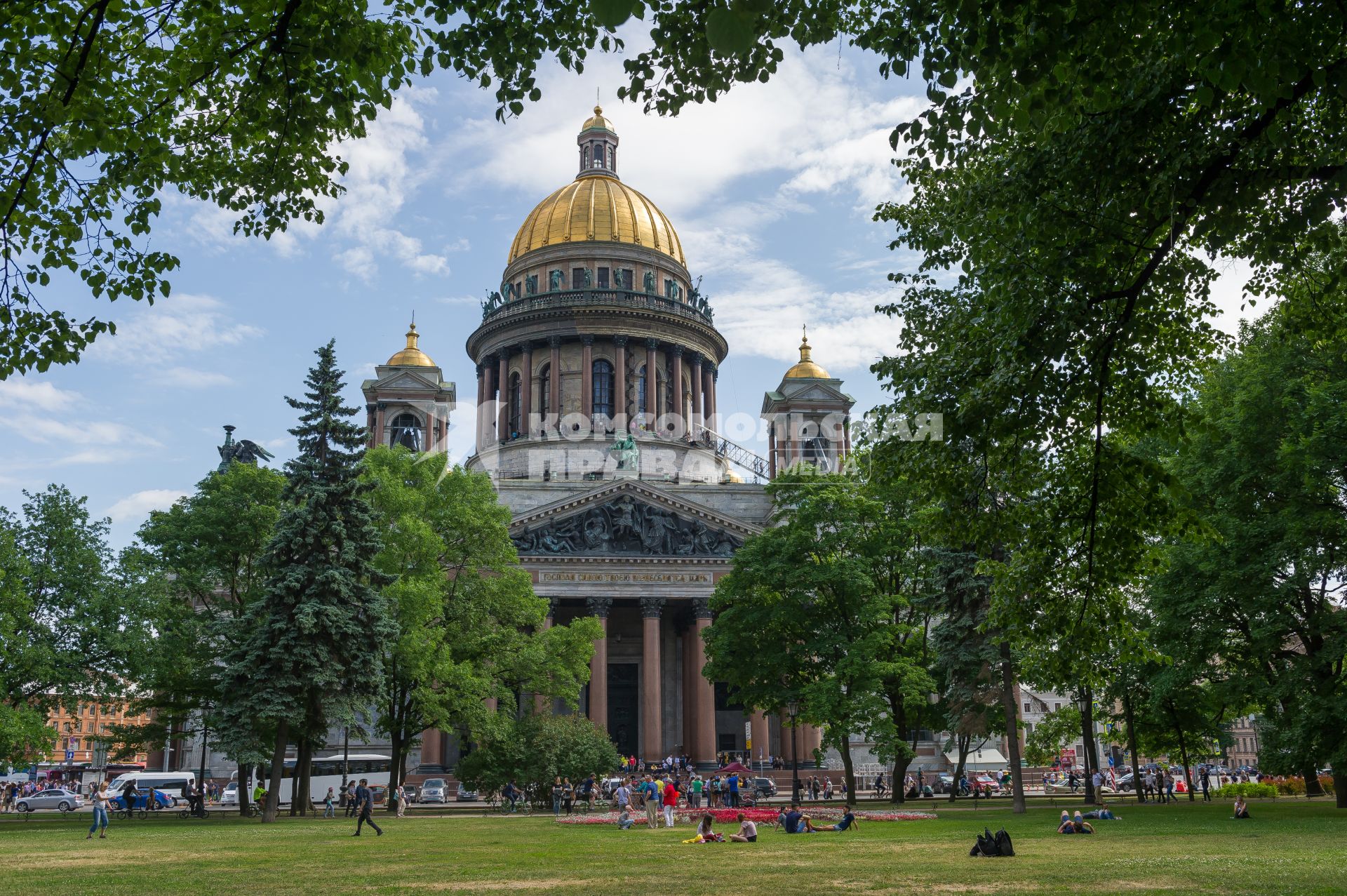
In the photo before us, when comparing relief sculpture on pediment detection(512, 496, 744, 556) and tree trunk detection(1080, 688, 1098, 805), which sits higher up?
relief sculpture on pediment detection(512, 496, 744, 556)

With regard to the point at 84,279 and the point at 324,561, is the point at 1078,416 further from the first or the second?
the point at 324,561

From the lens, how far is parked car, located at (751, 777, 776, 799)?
45.0m

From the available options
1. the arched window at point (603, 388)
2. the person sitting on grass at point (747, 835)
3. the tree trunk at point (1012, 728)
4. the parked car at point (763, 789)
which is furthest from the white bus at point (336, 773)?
the person sitting on grass at point (747, 835)

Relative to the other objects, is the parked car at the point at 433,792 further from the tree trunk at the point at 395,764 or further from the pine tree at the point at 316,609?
the pine tree at the point at 316,609

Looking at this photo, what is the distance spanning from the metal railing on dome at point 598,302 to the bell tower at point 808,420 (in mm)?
9547

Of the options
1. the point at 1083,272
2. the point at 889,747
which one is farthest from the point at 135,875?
the point at 889,747

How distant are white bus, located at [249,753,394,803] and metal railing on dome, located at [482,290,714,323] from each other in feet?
103

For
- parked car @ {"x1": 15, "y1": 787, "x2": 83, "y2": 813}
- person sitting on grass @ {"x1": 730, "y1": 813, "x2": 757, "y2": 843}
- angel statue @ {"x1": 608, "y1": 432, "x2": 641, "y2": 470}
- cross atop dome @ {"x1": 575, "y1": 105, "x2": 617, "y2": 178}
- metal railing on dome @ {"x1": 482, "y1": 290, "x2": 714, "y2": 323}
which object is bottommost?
parked car @ {"x1": 15, "y1": 787, "x2": 83, "y2": 813}

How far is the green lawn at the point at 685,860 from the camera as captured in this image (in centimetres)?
1371

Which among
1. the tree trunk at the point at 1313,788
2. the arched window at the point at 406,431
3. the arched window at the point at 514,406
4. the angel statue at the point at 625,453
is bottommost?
the tree trunk at the point at 1313,788

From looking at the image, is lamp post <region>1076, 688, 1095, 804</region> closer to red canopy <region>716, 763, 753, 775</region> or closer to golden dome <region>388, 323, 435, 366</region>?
red canopy <region>716, 763, 753, 775</region>

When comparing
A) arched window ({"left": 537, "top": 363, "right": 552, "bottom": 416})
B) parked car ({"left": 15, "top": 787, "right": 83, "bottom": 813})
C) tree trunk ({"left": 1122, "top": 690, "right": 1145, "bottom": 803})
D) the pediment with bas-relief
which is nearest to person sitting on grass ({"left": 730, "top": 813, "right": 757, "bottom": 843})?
tree trunk ({"left": 1122, "top": 690, "right": 1145, "bottom": 803})

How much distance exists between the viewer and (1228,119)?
1220 centimetres

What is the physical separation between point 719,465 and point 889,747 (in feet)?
136
